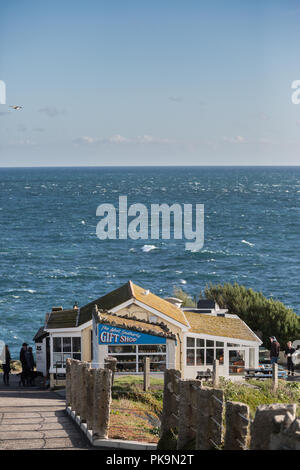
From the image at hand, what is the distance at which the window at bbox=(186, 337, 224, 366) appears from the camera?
27953mm

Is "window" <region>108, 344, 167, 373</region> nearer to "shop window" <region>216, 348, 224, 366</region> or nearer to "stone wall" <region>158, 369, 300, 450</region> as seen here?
"shop window" <region>216, 348, 224, 366</region>

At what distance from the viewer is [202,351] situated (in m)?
28.2

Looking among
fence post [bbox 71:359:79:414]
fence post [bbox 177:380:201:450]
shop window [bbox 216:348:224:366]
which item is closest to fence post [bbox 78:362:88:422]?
fence post [bbox 71:359:79:414]

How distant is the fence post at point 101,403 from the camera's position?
53.2ft

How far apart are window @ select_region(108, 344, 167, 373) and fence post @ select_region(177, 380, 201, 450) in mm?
12334

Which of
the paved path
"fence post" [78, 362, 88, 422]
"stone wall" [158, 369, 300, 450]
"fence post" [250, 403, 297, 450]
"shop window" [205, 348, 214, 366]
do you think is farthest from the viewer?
"shop window" [205, 348, 214, 366]

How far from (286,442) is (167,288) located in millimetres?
64790

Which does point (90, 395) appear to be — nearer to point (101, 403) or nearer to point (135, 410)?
point (101, 403)

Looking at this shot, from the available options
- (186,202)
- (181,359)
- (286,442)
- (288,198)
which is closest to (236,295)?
(181,359)

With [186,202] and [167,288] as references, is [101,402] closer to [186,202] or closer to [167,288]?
[167,288]

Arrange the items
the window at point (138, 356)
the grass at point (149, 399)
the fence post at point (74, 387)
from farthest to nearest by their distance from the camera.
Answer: the window at point (138, 356) < the fence post at point (74, 387) < the grass at point (149, 399)

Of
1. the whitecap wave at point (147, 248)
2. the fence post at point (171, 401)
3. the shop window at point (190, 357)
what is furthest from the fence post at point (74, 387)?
the whitecap wave at point (147, 248)

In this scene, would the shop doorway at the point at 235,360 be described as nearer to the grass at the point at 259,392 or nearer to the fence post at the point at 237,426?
the grass at the point at 259,392

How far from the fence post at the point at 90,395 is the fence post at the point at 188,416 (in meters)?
3.39
